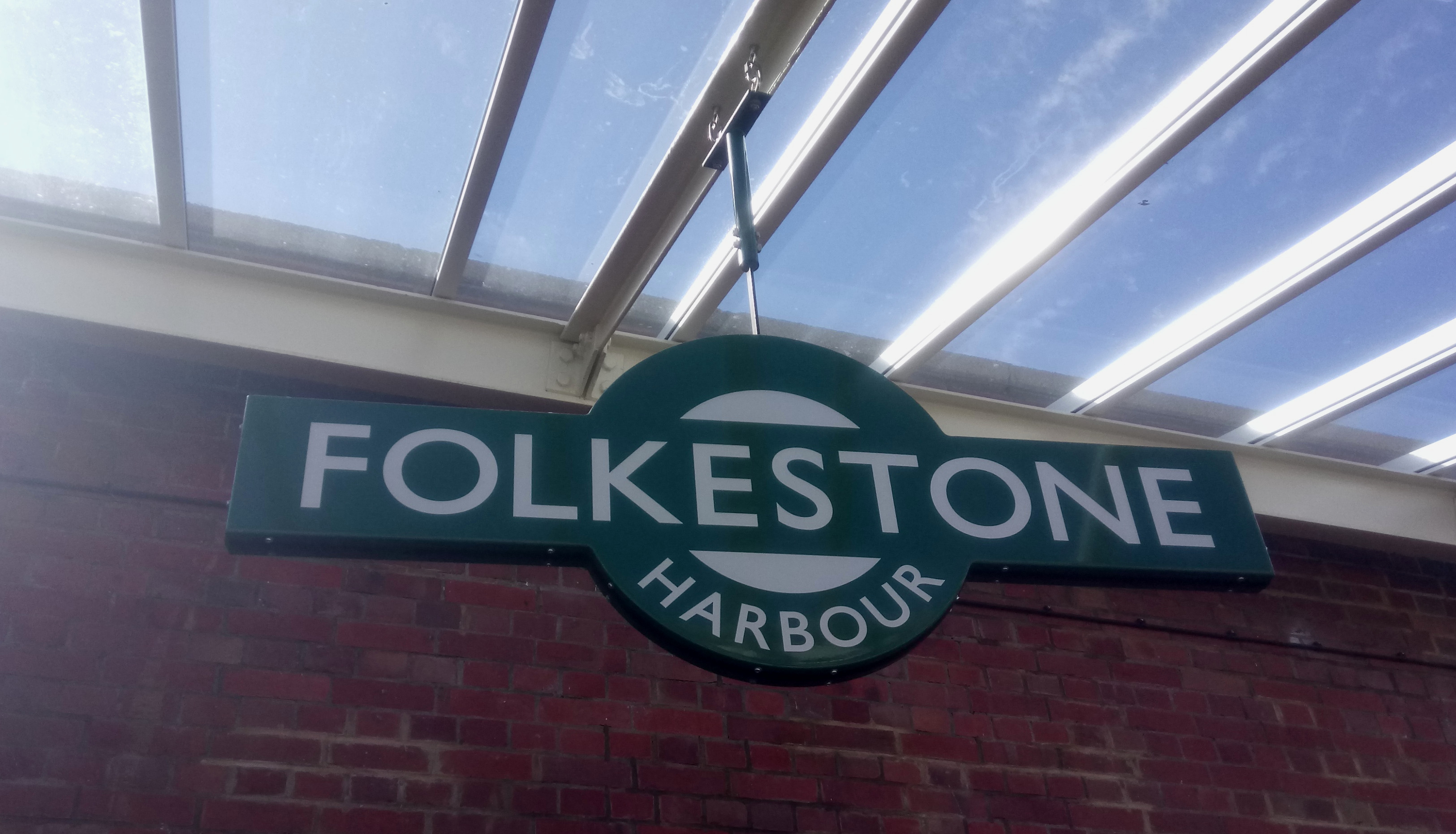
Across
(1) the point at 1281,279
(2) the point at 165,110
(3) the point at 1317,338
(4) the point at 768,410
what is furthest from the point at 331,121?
(3) the point at 1317,338

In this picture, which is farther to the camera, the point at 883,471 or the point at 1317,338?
the point at 1317,338

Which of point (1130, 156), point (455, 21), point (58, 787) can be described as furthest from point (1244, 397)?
point (58, 787)

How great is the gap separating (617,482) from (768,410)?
0.29 meters

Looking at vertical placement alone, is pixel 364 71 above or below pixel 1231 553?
above

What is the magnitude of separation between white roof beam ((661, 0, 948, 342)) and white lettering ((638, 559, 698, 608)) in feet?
3.48

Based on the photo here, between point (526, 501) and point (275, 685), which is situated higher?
point (275, 685)

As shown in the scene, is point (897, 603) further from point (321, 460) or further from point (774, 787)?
point (774, 787)

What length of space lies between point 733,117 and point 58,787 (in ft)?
7.65

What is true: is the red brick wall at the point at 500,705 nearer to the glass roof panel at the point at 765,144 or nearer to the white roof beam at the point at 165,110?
the white roof beam at the point at 165,110

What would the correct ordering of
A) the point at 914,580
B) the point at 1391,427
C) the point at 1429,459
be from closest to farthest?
the point at 914,580 < the point at 1391,427 < the point at 1429,459

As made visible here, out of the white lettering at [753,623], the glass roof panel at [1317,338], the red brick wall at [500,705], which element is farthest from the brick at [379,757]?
the glass roof panel at [1317,338]

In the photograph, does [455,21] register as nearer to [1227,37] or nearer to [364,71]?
[364,71]

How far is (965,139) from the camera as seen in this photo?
301 centimetres

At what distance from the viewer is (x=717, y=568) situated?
159 cm
